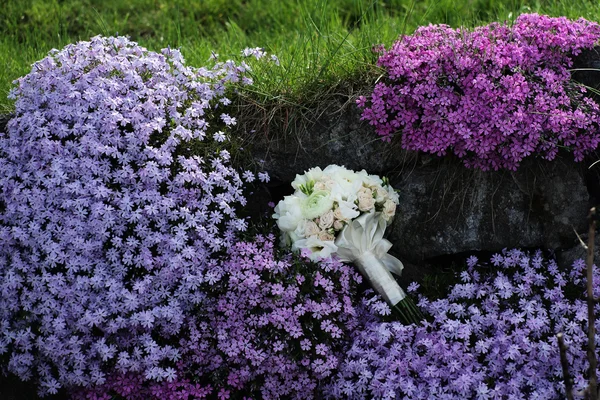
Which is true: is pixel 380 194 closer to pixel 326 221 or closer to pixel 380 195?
pixel 380 195

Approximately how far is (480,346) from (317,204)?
899 mm

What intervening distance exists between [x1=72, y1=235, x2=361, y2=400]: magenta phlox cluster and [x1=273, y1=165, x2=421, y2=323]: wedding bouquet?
0.16 m

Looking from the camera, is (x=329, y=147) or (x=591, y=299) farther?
(x=329, y=147)

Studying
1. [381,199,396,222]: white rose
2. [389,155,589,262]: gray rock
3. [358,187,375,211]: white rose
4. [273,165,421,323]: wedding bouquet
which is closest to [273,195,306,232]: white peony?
[273,165,421,323]: wedding bouquet

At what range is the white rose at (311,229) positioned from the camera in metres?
3.18

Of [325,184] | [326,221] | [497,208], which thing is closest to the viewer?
[326,221]

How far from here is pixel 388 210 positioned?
3297 millimetres

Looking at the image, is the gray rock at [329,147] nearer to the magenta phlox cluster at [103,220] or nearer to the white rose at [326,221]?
the magenta phlox cluster at [103,220]

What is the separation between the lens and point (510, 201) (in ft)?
11.2

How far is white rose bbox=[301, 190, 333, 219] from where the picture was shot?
320 centimetres

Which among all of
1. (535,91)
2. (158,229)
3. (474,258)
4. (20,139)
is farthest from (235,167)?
(535,91)

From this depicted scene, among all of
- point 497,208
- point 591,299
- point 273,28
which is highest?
point 273,28

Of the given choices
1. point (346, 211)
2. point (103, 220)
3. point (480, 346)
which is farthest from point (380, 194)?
point (103, 220)

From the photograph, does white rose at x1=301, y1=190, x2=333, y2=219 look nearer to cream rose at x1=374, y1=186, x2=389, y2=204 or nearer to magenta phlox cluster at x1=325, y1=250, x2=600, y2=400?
cream rose at x1=374, y1=186, x2=389, y2=204
